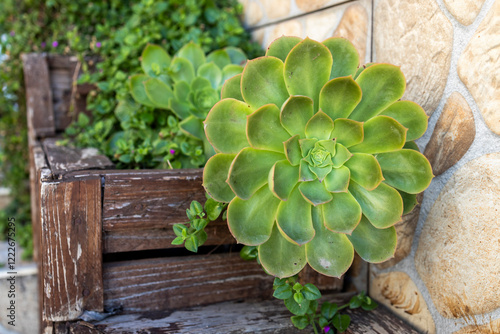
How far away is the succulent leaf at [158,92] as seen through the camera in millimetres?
1219

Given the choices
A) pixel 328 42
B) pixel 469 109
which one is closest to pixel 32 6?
pixel 328 42

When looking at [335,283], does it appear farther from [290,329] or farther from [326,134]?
[326,134]

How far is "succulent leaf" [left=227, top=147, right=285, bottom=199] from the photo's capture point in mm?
733

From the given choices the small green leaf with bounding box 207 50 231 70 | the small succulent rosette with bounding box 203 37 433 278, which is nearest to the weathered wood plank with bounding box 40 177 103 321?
the small succulent rosette with bounding box 203 37 433 278

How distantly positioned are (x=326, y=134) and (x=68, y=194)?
59cm

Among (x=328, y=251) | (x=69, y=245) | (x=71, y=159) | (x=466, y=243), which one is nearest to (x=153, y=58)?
(x=71, y=159)

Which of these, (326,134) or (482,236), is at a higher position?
(326,134)

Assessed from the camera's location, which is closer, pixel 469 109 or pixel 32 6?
pixel 469 109

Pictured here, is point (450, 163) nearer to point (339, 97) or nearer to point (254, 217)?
point (339, 97)

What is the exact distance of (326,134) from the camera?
2.57 feet

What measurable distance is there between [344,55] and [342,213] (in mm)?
333

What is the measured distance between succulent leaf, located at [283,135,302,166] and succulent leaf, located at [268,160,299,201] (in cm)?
2

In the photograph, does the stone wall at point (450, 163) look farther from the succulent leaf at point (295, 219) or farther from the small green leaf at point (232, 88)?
the small green leaf at point (232, 88)

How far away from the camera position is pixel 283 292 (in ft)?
2.79
